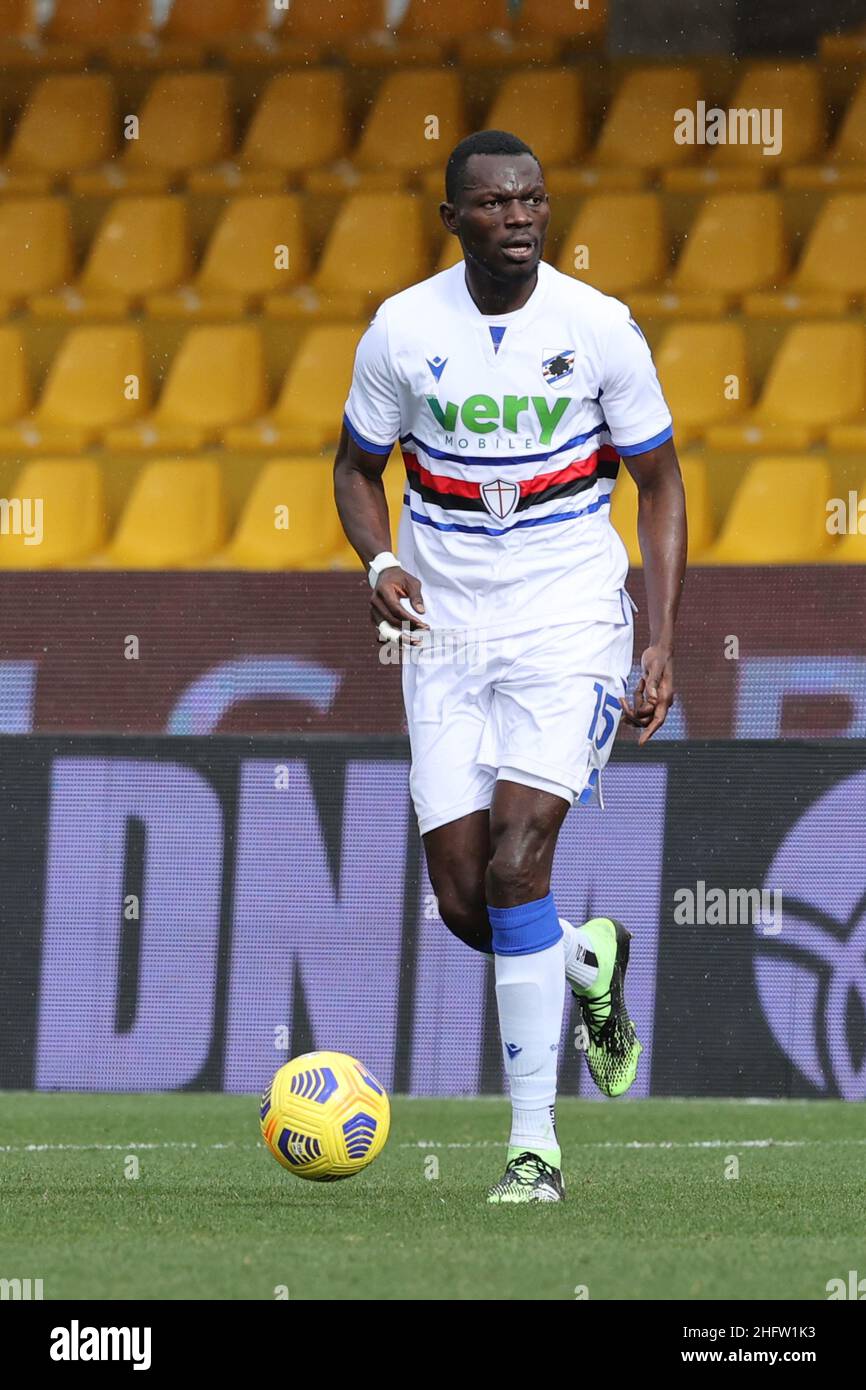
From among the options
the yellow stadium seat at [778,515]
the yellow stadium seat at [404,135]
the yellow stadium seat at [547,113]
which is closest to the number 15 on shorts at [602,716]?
the yellow stadium seat at [778,515]

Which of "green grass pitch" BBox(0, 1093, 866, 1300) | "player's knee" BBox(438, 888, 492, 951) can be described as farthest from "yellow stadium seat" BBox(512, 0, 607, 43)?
"player's knee" BBox(438, 888, 492, 951)

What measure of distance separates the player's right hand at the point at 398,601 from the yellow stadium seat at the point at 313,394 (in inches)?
252

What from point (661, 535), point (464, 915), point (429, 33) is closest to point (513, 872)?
point (464, 915)

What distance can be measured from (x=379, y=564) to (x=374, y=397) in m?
0.39

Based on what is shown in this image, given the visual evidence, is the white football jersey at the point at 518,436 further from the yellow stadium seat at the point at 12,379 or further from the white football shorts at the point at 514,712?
the yellow stadium seat at the point at 12,379

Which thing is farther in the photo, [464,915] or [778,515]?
[778,515]

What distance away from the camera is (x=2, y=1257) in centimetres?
406

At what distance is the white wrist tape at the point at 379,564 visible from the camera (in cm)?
517

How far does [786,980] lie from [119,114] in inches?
294

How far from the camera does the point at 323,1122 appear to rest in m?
4.95

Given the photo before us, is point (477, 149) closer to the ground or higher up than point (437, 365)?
higher up

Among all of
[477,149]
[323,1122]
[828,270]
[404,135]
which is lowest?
[323,1122]

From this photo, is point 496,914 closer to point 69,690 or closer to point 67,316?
point 69,690

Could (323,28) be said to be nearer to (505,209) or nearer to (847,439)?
(847,439)
